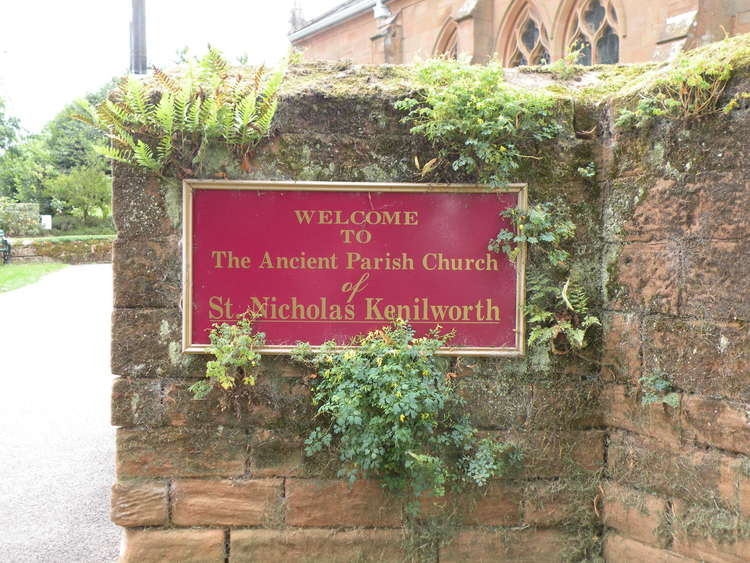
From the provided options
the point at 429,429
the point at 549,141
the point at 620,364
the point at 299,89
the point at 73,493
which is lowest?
the point at 73,493

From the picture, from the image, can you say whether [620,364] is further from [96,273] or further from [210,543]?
[96,273]

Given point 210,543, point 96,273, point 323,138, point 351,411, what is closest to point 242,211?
point 323,138

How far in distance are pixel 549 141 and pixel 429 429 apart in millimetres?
1606

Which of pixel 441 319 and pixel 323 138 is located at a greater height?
pixel 323 138

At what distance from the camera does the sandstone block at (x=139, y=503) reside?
3.26 m

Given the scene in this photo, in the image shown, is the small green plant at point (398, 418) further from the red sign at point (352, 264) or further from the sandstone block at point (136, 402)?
the sandstone block at point (136, 402)

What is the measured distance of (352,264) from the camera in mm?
3242

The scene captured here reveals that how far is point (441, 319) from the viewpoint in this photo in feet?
10.7

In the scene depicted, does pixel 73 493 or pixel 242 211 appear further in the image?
pixel 73 493

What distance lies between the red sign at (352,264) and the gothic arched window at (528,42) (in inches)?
414

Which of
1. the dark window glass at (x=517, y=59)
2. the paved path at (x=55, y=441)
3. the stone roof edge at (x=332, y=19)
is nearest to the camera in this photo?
the paved path at (x=55, y=441)

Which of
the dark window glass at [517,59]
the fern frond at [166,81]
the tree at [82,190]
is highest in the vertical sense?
the dark window glass at [517,59]

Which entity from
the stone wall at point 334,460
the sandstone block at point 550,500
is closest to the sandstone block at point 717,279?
the stone wall at point 334,460

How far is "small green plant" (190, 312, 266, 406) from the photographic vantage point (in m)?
3.08
